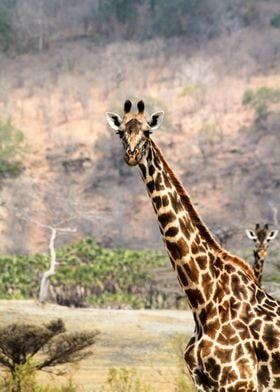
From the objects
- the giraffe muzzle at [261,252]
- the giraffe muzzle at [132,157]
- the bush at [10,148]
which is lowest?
the giraffe muzzle at [132,157]

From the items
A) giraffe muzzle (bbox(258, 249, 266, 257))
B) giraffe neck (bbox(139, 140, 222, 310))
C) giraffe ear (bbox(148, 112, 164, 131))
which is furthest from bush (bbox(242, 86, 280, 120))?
giraffe ear (bbox(148, 112, 164, 131))

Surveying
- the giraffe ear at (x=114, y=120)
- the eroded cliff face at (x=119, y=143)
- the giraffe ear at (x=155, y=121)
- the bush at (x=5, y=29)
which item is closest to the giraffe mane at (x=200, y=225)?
the giraffe ear at (x=155, y=121)

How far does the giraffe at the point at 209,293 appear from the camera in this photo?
735 centimetres

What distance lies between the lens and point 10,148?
56.7 m

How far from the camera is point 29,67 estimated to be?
223 ft

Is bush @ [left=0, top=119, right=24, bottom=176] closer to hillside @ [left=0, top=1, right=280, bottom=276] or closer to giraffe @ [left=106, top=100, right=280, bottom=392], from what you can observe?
hillside @ [left=0, top=1, right=280, bottom=276]

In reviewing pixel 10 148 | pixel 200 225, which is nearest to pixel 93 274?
pixel 10 148

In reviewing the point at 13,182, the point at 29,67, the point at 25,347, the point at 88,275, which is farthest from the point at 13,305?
the point at 29,67

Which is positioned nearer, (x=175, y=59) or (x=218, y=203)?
(x=218, y=203)

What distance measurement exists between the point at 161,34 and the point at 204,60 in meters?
5.99

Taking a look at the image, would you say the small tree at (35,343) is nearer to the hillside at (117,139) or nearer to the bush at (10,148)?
the hillside at (117,139)

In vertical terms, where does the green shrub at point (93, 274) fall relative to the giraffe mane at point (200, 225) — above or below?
above

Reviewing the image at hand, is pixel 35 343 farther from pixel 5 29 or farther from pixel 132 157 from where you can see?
pixel 5 29

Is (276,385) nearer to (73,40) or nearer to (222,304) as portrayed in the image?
(222,304)
